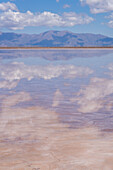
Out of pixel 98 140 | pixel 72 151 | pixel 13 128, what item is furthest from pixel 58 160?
pixel 13 128

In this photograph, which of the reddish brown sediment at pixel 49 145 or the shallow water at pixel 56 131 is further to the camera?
the shallow water at pixel 56 131

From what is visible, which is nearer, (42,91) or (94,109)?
(94,109)

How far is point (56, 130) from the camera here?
636 centimetres

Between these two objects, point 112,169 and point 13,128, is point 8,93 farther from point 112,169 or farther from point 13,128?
point 112,169

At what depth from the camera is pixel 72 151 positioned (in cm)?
502

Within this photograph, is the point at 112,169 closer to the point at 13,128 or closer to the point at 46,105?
the point at 13,128

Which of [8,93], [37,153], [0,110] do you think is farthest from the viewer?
[8,93]

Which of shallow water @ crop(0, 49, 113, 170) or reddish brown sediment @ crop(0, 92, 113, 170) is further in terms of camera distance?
shallow water @ crop(0, 49, 113, 170)

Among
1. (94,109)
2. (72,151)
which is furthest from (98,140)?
(94,109)

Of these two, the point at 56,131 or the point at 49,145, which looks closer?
the point at 49,145

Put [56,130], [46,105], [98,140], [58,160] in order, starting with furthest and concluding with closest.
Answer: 1. [46,105]
2. [56,130]
3. [98,140]
4. [58,160]

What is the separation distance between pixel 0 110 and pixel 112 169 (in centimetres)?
519

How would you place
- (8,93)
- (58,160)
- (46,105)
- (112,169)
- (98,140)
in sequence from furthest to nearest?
(8,93) < (46,105) < (98,140) < (58,160) < (112,169)

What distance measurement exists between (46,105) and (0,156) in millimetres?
4556
